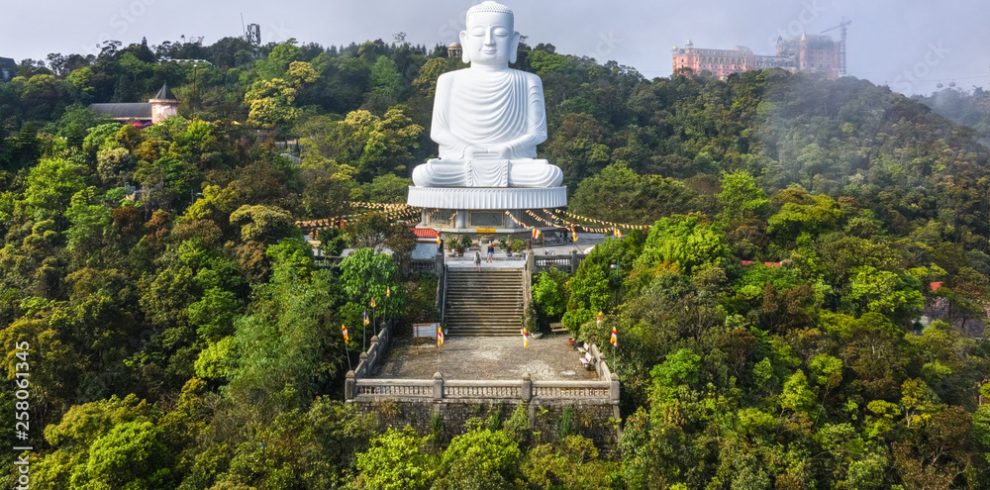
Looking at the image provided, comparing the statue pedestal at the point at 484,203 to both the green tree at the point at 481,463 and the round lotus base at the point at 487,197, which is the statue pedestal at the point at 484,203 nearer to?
the round lotus base at the point at 487,197

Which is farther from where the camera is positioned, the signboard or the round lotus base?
the round lotus base

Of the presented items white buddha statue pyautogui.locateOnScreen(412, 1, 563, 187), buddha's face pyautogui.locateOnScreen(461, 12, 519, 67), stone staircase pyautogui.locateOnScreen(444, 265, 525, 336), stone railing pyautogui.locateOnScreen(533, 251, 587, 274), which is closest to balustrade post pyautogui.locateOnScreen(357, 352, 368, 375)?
stone staircase pyautogui.locateOnScreen(444, 265, 525, 336)

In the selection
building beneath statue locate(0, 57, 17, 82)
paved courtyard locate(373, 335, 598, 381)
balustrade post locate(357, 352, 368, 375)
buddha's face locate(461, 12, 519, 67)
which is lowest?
paved courtyard locate(373, 335, 598, 381)

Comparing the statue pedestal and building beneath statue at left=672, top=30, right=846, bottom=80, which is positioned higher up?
building beneath statue at left=672, top=30, right=846, bottom=80

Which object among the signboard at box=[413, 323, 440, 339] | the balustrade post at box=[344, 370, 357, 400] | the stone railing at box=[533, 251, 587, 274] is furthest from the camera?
the stone railing at box=[533, 251, 587, 274]

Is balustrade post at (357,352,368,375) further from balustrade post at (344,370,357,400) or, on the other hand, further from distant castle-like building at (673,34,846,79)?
distant castle-like building at (673,34,846,79)

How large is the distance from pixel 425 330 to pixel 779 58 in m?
79.9

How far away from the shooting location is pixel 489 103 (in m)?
24.7

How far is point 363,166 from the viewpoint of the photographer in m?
36.4

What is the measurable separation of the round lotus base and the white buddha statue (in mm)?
1435

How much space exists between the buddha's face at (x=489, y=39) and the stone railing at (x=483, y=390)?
1504cm

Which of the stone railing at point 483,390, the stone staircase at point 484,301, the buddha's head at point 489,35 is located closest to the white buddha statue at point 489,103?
the buddha's head at point 489,35

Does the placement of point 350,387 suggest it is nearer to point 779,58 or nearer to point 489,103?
point 489,103

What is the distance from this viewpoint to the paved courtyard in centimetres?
1356
